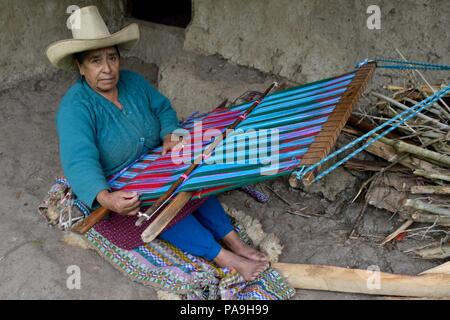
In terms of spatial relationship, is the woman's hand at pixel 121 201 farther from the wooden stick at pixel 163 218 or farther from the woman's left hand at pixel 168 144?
the woman's left hand at pixel 168 144

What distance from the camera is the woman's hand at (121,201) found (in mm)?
2160

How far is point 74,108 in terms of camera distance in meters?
2.40

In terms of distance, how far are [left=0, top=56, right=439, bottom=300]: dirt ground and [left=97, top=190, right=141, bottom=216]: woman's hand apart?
434 mm

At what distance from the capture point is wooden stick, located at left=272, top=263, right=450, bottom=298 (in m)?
2.25

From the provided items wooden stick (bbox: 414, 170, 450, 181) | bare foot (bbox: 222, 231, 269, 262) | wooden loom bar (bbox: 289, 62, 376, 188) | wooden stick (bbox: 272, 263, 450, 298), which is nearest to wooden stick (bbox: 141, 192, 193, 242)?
wooden loom bar (bbox: 289, 62, 376, 188)

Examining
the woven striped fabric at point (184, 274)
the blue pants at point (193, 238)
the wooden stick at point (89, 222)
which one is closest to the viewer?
the wooden stick at point (89, 222)

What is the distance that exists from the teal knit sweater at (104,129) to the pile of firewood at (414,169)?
1124 mm

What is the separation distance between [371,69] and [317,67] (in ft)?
2.70

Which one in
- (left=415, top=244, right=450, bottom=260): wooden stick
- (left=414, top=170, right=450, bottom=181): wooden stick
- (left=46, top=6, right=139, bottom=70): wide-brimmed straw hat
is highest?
(left=46, top=6, right=139, bottom=70): wide-brimmed straw hat

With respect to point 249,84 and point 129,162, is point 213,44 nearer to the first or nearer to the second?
point 249,84

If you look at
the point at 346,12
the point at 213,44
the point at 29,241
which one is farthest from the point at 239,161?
the point at 213,44

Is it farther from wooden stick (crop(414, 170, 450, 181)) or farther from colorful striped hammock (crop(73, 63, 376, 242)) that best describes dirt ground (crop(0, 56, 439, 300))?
colorful striped hammock (crop(73, 63, 376, 242))

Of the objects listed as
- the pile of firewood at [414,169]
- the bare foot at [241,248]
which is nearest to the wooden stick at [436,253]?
the pile of firewood at [414,169]

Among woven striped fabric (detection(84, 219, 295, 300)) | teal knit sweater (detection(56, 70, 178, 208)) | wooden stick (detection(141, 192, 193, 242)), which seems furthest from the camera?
woven striped fabric (detection(84, 219, 295, 300))
